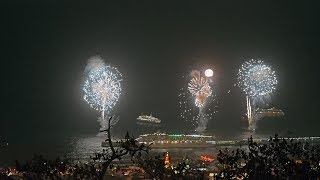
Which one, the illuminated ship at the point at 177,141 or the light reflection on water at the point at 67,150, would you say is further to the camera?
the illuminated ship at the point at 177,141

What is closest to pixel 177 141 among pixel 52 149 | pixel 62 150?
pixel 62 150

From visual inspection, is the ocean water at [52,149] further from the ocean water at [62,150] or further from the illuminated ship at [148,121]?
the illuminated ship at [148,121]

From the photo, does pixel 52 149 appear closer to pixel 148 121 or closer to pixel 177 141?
pixel 177 141

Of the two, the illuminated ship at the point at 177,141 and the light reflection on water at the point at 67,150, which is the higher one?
the illuminated ship at the point at 177,141

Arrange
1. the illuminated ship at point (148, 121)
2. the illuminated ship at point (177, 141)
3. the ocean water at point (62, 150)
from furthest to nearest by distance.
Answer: the illuminated ship at point (148, 121) < the illuminated ship at point (177, 141) < the ocean water at point (62, 150)

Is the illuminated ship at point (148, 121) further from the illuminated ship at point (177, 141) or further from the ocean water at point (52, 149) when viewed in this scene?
the illuminated ship at point (177, 141)

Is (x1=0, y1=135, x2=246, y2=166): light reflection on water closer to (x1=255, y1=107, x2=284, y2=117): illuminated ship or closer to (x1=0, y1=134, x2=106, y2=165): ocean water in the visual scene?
(x1=0, y1=134, x2=106, y2=165): ocean water

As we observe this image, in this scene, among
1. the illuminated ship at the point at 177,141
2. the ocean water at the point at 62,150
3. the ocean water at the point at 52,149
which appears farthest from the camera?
the illuminated ship at the point at 177,141

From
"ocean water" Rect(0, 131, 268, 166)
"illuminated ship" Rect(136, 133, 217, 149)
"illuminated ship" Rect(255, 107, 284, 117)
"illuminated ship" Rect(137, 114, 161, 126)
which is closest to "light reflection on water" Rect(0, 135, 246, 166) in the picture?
"ocean water" Rect(0, 131, 268, 166)

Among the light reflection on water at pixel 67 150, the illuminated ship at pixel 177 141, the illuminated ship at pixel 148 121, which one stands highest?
the illuminated ship at pixel 148 121

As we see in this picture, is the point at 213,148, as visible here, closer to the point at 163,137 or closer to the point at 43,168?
the point at 163,137

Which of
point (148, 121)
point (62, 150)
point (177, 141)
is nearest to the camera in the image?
point (177, 141)

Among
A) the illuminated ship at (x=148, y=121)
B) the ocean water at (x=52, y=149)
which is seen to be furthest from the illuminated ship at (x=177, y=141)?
the illuminated ship at (x=148, y=121)

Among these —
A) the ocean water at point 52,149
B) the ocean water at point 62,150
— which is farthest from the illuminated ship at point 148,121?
the ocean water at point 52,149
